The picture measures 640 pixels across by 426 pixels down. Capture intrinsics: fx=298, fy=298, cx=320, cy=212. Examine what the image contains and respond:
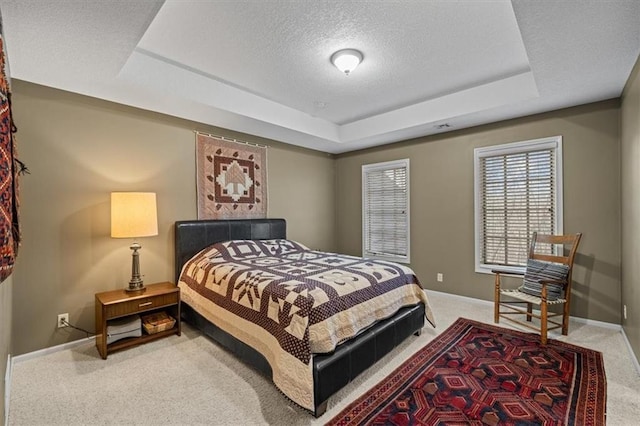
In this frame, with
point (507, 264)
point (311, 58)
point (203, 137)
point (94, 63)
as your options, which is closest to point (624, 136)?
point (507, 264)

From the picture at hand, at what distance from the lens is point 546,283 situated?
2822 millimetres

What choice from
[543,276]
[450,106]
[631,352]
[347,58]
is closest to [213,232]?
[347,58]

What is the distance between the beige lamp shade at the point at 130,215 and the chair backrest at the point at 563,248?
162 inches

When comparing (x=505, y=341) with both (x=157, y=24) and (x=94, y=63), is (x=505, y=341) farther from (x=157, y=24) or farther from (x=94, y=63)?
(x=94, y=63)

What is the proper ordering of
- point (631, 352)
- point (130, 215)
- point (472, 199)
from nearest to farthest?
point (631, 352), point (130, 215), point (472, 199)

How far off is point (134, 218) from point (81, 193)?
0.65 metres

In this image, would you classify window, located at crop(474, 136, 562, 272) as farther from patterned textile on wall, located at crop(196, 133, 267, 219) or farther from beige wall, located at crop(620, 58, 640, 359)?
patterned textile on wall, located at crop(196, 133, 267, 219)

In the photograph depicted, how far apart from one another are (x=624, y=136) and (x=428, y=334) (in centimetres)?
270

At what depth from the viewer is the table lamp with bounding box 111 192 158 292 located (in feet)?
9.04

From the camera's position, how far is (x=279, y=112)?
12.9 ft

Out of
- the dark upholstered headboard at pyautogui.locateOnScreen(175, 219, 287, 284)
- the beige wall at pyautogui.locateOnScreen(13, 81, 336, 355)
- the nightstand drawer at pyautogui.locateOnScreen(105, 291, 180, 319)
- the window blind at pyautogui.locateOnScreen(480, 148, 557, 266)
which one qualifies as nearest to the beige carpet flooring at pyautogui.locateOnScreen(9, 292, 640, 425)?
the nightstand drawer at pyautogui.locateOnScreen(105, 291, 180, 319)

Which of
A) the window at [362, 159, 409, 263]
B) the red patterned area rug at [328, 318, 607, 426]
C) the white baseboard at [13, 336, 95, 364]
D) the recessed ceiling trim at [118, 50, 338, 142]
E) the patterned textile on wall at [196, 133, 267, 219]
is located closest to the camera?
the red patterned area rug at [328, 318, 607, 426]

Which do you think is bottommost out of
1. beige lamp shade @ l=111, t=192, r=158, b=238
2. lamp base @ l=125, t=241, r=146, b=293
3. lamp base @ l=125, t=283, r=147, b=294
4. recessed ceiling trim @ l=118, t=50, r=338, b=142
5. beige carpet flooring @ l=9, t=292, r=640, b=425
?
beige carpet flooring @ l=9, t=292, r=640, b=425

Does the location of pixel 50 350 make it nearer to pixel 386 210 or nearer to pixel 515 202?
pixel 386 210
